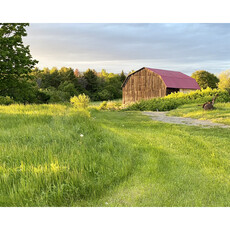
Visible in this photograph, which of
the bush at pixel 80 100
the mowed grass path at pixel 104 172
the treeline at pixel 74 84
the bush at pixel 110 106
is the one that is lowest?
the mowed grass path at pixel 104 172

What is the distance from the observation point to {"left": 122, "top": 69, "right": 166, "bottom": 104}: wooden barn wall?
25123 mm

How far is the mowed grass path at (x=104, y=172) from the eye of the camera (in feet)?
8.91

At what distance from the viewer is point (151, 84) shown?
25.4 meters

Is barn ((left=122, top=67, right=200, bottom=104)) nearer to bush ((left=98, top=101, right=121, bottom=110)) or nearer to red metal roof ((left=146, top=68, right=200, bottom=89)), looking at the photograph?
red metal roof ((left=146, top=68, right=200, bottom=89))

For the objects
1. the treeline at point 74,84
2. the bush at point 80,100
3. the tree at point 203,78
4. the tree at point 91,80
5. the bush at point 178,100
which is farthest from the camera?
the tree at point 203,78

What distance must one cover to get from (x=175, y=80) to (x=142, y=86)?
3.92 meters

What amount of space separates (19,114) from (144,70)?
20777mm

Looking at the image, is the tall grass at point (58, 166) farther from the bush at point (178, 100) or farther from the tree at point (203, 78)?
the tree at point (203, 78)

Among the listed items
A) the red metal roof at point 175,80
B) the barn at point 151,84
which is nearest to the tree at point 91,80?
the barn at point 151,84

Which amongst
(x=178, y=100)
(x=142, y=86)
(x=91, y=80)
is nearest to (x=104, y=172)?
(x=91, y=80)
